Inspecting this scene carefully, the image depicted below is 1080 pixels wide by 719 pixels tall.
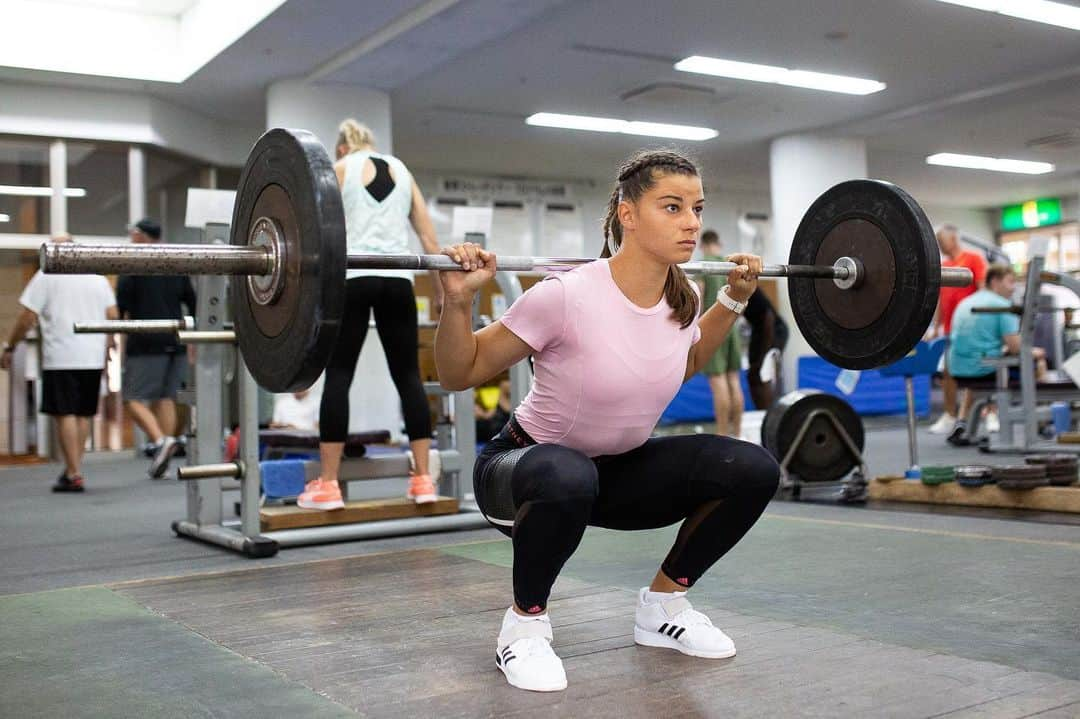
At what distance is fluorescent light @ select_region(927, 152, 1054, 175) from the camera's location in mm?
11568

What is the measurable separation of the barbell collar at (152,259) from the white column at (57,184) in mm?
7014

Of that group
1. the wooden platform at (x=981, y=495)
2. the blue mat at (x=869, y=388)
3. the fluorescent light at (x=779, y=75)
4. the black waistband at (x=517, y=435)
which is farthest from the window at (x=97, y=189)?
the black waistband at (x=517, y=435)

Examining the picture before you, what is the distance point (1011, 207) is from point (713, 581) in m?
14.0

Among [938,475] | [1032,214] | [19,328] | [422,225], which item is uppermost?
[1032,214]

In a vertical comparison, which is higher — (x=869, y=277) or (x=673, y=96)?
(x=673, y=96)

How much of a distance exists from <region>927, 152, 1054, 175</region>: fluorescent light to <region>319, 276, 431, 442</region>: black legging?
9.39 metres

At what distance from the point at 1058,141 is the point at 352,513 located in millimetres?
9478

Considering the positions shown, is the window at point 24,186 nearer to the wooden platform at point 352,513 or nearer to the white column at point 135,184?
the white column at point 135,184

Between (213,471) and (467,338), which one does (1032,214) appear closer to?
(213,471)

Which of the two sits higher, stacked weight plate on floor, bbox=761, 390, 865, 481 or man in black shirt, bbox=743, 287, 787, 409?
man in black shirt, bbox=743, 287, 787, 409

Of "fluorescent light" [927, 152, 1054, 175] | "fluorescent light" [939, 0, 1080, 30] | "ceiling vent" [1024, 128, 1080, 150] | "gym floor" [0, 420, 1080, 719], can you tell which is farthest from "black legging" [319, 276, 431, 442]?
"fluorescent light" [927, 152, 1054, 175]

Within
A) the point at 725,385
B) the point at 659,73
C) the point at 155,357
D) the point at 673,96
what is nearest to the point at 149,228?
the point at 155,357

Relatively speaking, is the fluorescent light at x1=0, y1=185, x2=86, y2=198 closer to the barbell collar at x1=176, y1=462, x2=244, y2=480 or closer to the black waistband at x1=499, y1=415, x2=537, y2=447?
the barbell collar at x1=176, y1=462, x2=244, y2=480

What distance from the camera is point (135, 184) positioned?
27.5 feet
